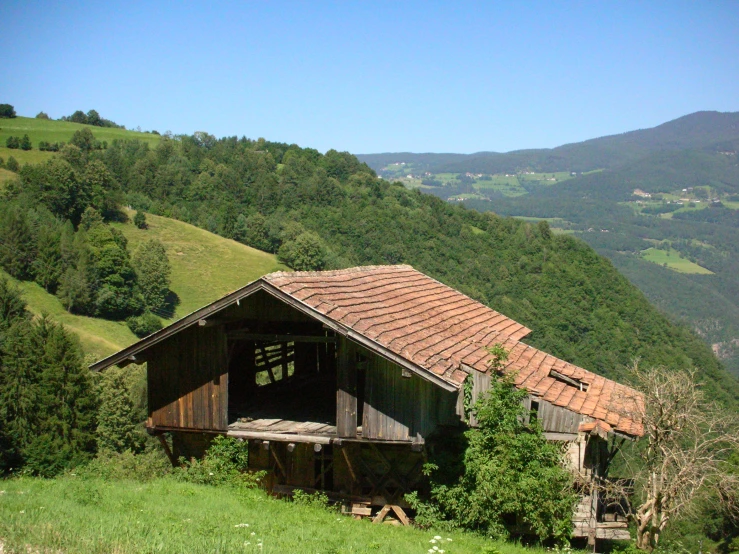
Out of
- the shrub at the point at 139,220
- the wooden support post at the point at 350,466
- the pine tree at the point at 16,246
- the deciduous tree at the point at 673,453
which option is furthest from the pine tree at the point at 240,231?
the deciduous tree at the point at 673,453

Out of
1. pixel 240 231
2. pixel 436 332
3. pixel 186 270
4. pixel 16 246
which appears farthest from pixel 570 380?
pixel 240 231

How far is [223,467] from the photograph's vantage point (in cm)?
1357

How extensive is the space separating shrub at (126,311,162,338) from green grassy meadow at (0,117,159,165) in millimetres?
42625

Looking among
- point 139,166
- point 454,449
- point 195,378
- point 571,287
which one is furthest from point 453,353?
point 139,166

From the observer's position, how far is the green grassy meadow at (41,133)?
103894 mm

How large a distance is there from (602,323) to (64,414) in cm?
5736

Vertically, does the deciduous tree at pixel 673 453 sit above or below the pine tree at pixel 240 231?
below

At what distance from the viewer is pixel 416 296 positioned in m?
17.1

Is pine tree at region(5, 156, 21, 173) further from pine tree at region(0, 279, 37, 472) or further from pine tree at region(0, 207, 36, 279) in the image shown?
pine tree at region(0, 279, 37, 472)

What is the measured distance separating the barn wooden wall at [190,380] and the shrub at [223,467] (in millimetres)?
403

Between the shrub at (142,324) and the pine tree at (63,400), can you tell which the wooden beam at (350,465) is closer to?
the pine tree at (63,400)

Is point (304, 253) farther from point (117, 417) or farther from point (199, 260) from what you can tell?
point (117, 417)

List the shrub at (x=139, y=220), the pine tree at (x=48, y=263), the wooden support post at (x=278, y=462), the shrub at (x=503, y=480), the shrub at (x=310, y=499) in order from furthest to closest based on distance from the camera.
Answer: the shrub at (x=139, y=220) → the pine tree at (x=48, y=263) → the wooden support post at (x=278, y=462) → the shrub at (x=310, y=499) → the shrub at (x=503, y=480)

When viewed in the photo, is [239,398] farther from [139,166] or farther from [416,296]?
[139,166]
